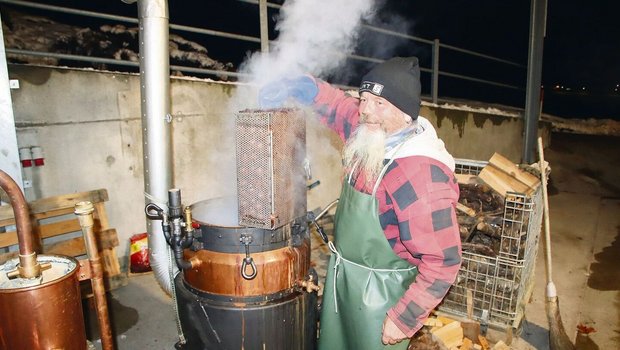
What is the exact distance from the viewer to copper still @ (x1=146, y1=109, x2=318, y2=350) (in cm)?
216

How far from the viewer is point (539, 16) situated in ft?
28.8

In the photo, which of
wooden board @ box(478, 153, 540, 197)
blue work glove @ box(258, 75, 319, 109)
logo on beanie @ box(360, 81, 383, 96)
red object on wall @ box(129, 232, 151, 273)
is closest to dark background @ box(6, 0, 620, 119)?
blue work glove @ box(258, 75, 319, 109)

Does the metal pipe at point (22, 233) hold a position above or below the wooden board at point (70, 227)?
above

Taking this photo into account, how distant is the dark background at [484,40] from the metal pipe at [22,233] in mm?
3012

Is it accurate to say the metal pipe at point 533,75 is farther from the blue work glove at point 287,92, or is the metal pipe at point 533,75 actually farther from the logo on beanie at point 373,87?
the logo on beanie at point 373,87

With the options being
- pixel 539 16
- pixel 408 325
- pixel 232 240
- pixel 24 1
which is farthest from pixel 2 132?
pixel 539 16

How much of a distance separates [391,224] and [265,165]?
0.85 metres

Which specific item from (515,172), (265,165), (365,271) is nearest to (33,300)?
(265,165)

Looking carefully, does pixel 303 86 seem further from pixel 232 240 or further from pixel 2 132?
pixel 2 132

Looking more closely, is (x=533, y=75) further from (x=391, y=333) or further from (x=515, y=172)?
(x=391, y=333)

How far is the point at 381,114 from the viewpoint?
2.36m

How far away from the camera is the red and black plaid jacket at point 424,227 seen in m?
2.08

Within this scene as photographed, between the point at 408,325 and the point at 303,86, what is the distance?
70.7 inches

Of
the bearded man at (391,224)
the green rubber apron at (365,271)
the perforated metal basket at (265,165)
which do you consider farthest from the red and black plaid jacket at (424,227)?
the perforated metal basket at (265,165)
